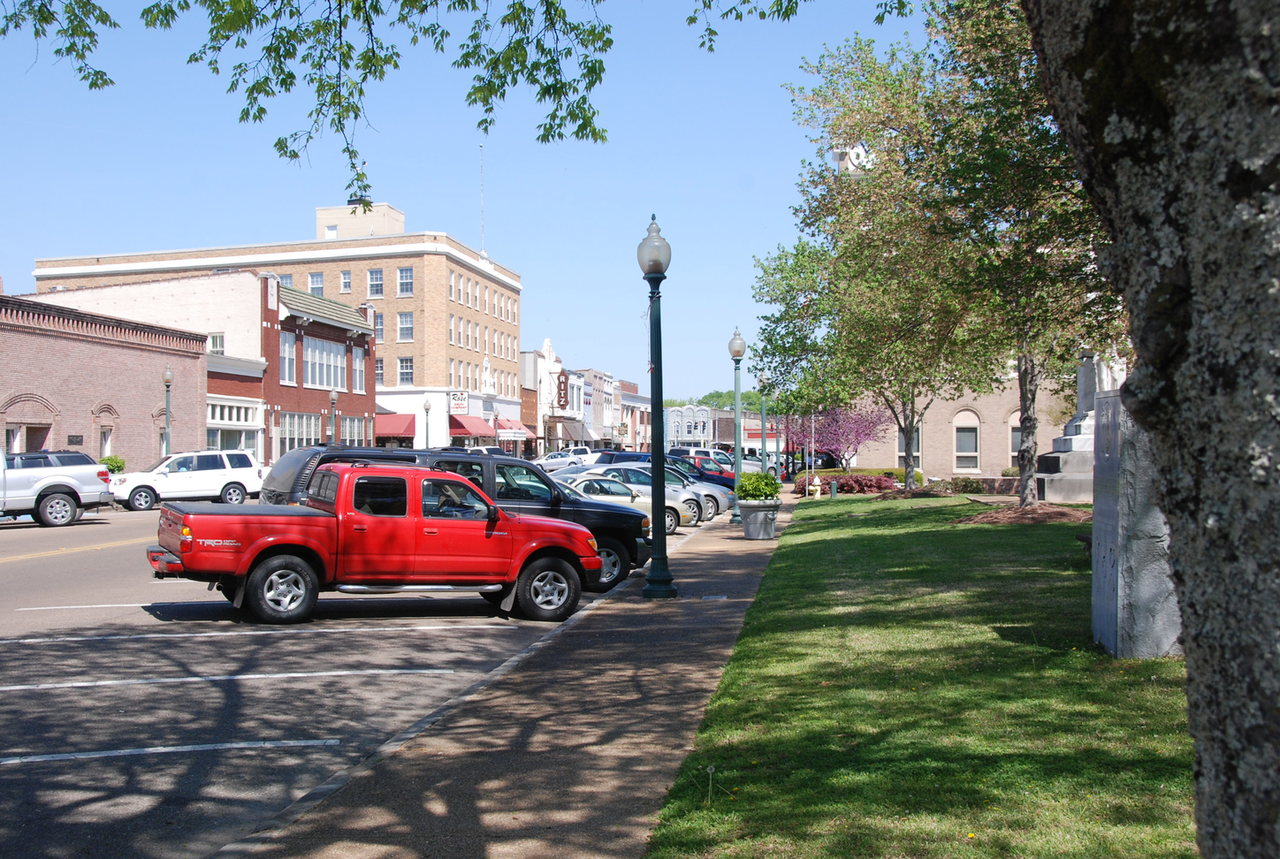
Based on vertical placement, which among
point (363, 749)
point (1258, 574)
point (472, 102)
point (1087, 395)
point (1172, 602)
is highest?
point (472, 102)

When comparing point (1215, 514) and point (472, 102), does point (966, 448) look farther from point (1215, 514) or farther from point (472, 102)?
point (1215, 514)

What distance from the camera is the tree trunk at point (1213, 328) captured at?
6.19 ft

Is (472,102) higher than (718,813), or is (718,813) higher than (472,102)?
(472,102)

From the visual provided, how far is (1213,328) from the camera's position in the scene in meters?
1.96

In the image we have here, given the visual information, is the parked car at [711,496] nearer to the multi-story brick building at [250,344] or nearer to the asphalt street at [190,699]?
the asphalt street at [190,699]

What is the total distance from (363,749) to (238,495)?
27049 mm

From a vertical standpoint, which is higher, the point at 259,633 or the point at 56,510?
the point at 56,510

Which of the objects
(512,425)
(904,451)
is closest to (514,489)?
(904,451)

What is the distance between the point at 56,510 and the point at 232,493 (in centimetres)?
655

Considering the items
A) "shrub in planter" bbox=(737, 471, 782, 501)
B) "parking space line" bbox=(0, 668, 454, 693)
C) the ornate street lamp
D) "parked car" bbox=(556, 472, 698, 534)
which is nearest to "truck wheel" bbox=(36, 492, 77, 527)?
the ornate street lamp

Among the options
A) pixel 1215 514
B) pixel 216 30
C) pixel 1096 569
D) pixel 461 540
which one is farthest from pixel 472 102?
pixel 1215 514

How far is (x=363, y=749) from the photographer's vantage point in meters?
6.82

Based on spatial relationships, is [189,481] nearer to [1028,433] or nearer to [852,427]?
[1028,433]

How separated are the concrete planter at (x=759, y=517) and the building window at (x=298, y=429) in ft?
106
